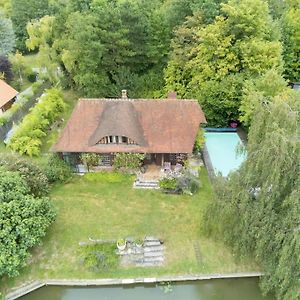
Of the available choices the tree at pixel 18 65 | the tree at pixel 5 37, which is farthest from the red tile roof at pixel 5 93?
the tree at pixel 5 37

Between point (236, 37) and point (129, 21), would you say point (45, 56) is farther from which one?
point (236, 37)

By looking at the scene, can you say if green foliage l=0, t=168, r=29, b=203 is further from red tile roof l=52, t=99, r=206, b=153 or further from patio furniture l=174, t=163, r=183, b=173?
patio furniture l=174, t=163, r=183, b=173

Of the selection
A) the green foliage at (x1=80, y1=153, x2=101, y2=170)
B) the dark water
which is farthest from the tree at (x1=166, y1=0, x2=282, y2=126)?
the dark water

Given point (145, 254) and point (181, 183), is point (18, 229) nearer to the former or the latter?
point (145, 254)

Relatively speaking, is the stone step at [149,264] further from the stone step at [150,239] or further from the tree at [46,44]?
the tree at [46,44]

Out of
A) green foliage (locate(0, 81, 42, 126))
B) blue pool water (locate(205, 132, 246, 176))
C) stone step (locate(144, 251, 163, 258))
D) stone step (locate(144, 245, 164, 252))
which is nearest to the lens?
stone step (locate(144, 251, 163, 258))

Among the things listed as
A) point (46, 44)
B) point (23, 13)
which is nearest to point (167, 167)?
point (46, 44)
